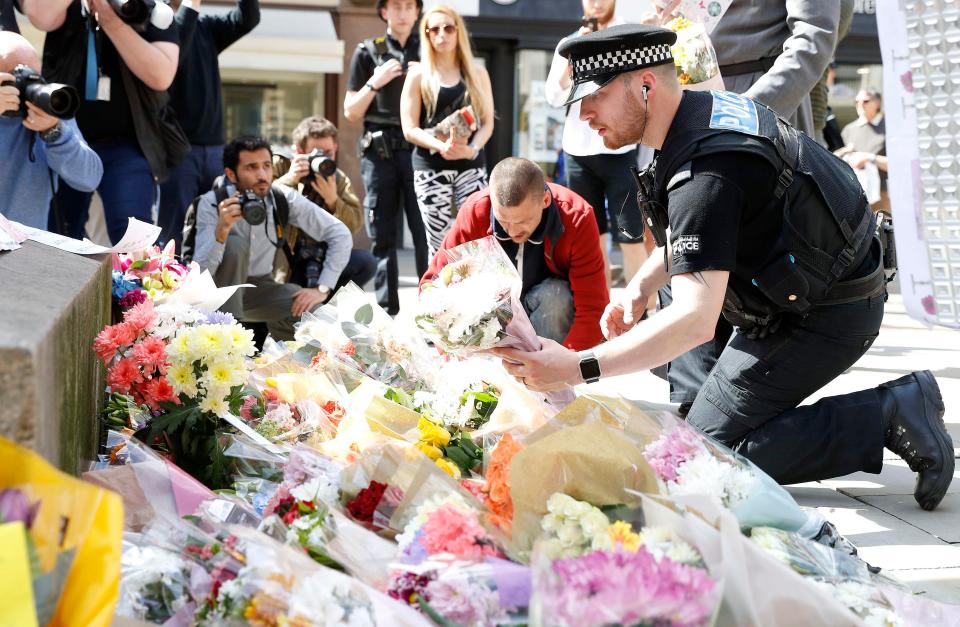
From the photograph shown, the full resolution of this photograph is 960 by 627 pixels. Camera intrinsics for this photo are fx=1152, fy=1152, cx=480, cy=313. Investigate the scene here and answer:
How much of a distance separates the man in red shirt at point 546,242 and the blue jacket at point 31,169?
1.35 meters

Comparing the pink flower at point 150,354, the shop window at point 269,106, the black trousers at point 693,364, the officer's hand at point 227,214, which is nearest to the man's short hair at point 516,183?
the black trousers at point 693,364

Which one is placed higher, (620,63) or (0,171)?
(620,63)

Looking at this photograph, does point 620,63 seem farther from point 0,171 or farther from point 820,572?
point 0,171

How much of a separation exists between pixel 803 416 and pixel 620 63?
4.02 feet

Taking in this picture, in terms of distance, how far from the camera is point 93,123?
4586 millimetres

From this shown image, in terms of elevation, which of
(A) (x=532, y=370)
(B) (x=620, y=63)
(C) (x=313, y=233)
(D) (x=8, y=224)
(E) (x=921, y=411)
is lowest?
(C) (x=313, y=233)

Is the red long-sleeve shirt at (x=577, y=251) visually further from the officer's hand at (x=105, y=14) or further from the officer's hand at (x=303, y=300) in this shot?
the officer's hand at (x=105, y=14)

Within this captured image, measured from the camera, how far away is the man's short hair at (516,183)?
167 inches

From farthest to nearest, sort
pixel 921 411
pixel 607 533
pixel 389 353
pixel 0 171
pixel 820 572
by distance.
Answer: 1. pixel 0 171
2. pixel 389 353
3. pixel 921 411
4. pixel 820 572
5. pixel 607 533

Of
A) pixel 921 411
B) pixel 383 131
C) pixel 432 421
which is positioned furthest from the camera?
pixel 383 131

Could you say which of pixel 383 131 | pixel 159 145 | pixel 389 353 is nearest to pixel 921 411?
pixel 389 353

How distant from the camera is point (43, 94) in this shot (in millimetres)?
3770

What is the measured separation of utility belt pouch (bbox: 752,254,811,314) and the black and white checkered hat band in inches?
24.6

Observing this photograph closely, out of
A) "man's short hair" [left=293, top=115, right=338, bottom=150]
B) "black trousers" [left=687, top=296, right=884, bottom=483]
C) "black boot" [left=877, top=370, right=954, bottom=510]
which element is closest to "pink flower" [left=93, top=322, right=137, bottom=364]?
"black trousers" [left=687, top=296, right=884, bottom=483]
